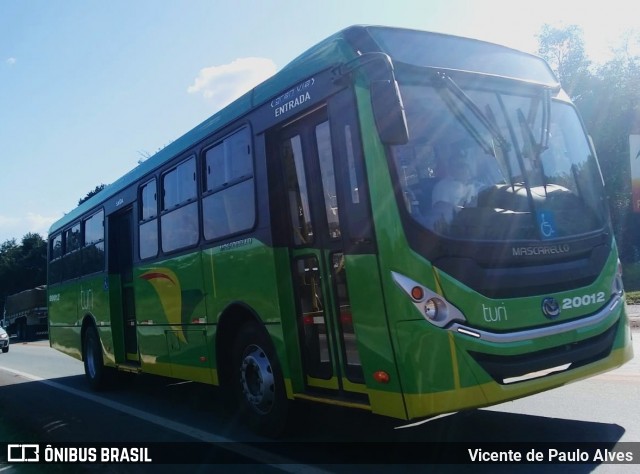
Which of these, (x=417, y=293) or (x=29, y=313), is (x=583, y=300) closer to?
(x=417, y=293)

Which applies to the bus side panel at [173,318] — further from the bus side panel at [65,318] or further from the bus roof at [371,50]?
the bus side panel at [65,318]

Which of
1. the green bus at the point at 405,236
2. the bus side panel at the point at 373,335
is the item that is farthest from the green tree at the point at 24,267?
the bus side panel at the point at 373,335

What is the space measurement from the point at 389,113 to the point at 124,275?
711 centimetres

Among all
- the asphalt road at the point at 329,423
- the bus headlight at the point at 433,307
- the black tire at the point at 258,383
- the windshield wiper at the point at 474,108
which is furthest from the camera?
the black tire at the point at 258,383

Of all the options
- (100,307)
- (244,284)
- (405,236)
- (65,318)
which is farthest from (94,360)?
(405,236)

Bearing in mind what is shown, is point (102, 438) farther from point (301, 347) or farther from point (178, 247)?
point (301, 347)

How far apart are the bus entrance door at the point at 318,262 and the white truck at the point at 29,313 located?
34212 millimetres

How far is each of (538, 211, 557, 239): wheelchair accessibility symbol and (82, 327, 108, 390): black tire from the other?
27.7ft

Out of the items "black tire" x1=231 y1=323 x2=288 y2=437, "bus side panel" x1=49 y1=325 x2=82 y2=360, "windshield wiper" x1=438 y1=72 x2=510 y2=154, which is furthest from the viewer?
"bus side panel" x1=49 y1=325 x2=82 y2=360

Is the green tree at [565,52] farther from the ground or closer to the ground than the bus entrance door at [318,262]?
farther from the ground

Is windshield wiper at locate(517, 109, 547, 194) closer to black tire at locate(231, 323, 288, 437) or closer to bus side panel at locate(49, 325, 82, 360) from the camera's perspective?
black tire at locate(231, 323, 288, 437)

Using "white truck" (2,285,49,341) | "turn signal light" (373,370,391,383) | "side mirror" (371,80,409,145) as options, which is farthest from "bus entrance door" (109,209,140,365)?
"white truck" (2,285,49,341)

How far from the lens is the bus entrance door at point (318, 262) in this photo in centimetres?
521

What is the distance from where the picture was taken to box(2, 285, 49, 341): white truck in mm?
37188
